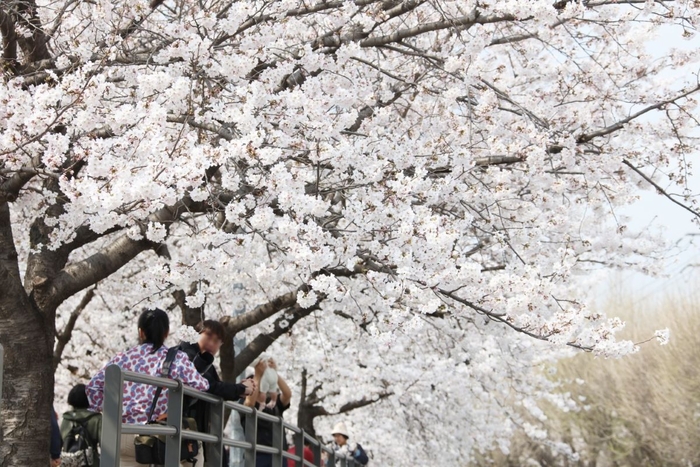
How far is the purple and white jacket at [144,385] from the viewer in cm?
586

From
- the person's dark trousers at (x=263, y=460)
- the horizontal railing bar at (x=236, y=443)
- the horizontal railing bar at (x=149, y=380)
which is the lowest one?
the horizontal railing bar at (x=149, y=380)

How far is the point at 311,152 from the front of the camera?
23.0 feet

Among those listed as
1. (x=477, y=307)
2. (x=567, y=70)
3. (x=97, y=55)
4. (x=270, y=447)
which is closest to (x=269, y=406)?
(x=270, y=447)

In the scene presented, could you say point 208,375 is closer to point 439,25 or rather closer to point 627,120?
point 439,25

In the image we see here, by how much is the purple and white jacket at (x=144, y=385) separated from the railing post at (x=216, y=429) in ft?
0.98

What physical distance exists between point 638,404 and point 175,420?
2324cm

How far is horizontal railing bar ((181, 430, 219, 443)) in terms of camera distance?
570 cm

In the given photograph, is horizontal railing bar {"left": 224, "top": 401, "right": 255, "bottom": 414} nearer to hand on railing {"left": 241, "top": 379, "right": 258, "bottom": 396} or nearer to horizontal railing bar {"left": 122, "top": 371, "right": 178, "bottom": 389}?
hand on railing {"left": 241, "top": 379, "right": 258, "bottom": 396}

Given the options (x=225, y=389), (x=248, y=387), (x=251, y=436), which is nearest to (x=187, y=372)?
(x=225, y=389)

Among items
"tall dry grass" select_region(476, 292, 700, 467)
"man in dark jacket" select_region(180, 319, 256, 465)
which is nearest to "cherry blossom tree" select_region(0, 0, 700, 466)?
"man in dark jacket" select_region(180, 319, 256, 465)

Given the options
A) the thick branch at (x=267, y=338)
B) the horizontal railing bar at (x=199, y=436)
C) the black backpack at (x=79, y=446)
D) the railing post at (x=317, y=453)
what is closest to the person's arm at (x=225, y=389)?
the horizontal railing bar at (x=199, y=436)

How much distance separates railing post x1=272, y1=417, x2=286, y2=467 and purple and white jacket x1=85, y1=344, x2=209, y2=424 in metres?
2.11

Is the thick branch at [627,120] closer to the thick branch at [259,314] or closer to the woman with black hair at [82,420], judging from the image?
the thick branch at [259,314]

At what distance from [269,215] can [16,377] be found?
2282 millimetres
